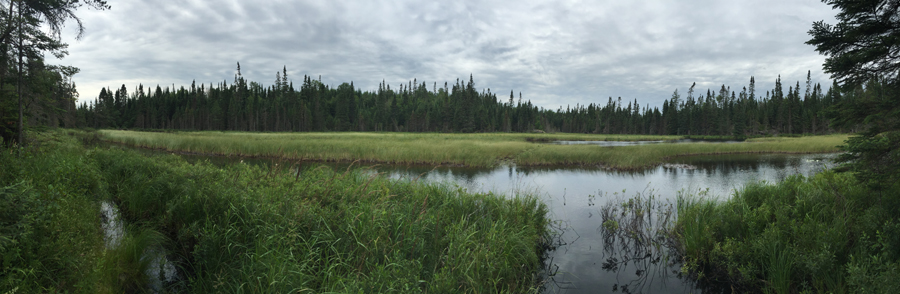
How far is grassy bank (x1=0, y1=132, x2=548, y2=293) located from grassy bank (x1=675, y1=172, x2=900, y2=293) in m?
3.49

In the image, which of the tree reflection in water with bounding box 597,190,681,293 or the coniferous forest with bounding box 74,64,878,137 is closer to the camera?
the tree reflection in water with bounding box 597,190,681,293

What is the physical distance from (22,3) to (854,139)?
2529cm

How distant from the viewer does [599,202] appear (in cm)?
1333

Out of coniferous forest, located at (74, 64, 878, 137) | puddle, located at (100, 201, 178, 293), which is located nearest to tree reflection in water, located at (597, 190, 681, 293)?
puddle, located at (100, 201, 178, 293)

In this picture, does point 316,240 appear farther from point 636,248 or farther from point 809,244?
point 809,244

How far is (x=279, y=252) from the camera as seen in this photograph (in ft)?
15.6

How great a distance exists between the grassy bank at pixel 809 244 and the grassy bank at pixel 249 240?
11.5ft

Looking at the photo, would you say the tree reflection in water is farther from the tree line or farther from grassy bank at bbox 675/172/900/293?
the tree line

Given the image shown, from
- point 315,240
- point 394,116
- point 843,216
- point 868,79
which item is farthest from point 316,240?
point 394,116

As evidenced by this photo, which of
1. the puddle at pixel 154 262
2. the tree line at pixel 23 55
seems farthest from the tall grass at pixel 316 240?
the tree line at pixel 23 55

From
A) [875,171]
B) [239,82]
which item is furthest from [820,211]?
[239,82]

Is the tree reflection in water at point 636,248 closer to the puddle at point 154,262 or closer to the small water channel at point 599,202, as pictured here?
the small water channel at point 599,202

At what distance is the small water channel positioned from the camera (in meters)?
7.06

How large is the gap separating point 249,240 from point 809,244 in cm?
919
